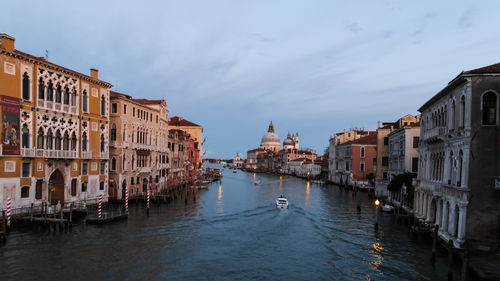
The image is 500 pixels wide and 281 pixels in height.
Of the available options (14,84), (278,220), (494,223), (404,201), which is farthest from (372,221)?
(14,84)

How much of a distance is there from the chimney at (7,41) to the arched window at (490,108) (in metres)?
30.5

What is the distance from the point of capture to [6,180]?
27.1 meters

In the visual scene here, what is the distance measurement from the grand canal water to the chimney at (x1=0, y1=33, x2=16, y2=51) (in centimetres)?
1283

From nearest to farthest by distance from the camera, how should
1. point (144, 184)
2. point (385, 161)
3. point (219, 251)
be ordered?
point (219, 251) → point (144, 184) → point (385, 161)

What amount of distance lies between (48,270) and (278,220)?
22.0 m

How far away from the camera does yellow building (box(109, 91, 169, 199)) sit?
40219mm

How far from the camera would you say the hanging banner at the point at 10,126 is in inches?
1056

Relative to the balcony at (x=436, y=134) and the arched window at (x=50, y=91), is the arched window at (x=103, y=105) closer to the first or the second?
the arched window at (x=50, y=91)

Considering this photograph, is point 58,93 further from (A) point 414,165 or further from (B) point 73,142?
(A) point 414,165

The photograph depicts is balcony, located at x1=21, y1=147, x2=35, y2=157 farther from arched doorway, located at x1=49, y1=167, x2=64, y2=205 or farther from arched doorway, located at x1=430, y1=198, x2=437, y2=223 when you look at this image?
arched doorway, located at x1=430, y1=198, x2=437, y2=223

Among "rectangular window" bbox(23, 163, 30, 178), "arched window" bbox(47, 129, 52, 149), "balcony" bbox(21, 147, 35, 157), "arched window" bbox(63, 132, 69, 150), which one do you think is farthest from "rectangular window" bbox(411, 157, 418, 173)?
"rectangular window" bbox(23, 163, 30, 178)

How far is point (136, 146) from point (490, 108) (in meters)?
34.8

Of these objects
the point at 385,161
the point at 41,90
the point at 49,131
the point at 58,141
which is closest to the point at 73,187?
the point at 58,141

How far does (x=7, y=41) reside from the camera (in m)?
27.4
